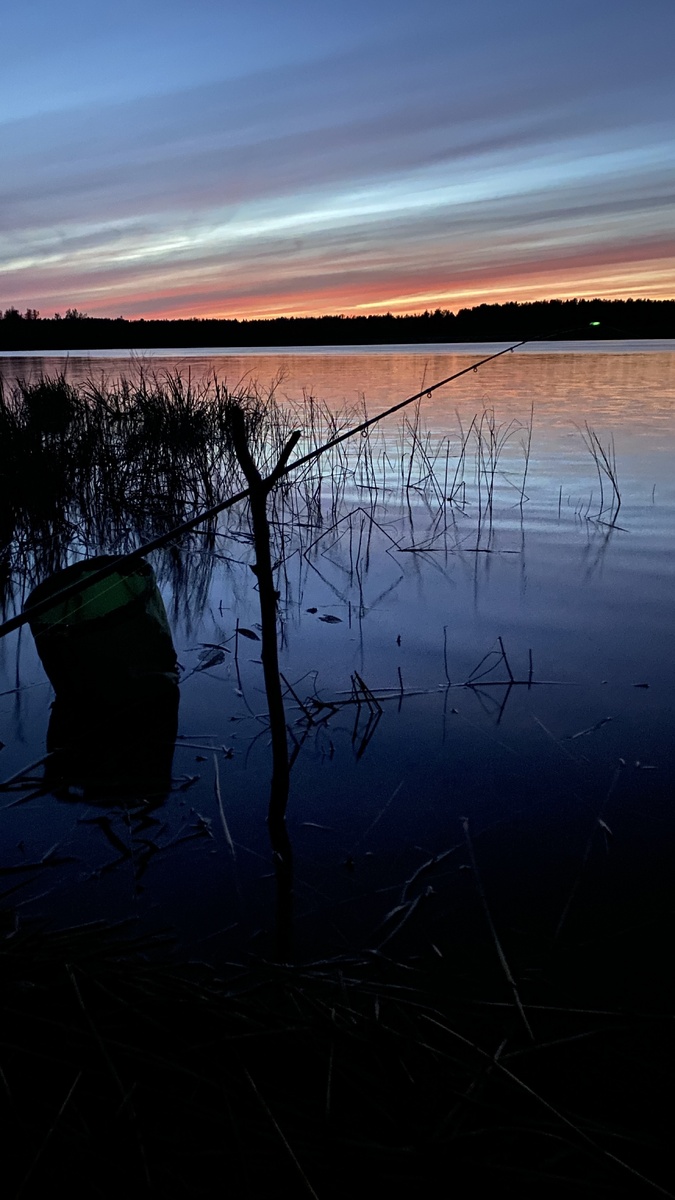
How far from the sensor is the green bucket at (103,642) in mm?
3516

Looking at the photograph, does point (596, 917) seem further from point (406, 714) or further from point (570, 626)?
point (570, 626)

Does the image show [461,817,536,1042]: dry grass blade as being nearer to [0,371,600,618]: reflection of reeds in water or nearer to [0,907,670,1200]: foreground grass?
[0,907,670,1200]: foreground grass

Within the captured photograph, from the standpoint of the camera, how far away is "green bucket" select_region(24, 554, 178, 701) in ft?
11.5

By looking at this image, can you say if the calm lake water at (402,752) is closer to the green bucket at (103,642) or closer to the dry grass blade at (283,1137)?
the green bucket at (103,642)

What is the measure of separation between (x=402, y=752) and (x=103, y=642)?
57.7 inches

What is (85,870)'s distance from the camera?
2.66 m

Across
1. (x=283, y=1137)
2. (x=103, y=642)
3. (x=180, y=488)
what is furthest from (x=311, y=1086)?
(x=180, y=488)

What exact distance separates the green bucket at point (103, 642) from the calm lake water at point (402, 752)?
0.32 m

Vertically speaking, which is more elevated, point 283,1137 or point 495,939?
point 283,1137

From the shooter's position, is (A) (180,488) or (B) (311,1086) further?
(A) (180,488)

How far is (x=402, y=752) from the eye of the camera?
3.51 m

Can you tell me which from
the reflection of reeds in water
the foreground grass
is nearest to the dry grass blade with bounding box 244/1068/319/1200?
the foreground grass

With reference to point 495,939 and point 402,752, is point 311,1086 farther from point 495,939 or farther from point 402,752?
point 402,752

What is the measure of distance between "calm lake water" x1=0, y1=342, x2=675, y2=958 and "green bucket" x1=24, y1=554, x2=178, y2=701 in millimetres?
319
